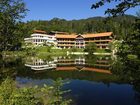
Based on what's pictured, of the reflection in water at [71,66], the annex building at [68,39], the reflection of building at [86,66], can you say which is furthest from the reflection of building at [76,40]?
the reflection of building at [86,66]

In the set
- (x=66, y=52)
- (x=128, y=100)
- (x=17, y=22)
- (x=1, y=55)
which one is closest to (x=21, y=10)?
(x=17, y=22)

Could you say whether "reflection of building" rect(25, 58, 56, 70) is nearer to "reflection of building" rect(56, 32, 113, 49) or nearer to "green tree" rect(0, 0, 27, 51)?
"green tree" rect(0, 0, 27, 51)

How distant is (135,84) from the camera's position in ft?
29.6

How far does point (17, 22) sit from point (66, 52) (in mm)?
111577

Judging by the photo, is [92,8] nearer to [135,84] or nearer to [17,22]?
[135,84]

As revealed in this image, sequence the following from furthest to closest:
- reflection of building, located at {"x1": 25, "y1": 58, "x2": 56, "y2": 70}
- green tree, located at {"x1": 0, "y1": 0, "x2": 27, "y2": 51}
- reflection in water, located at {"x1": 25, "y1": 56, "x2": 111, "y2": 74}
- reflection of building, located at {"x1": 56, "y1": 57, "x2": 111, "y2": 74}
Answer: reflection of building, located at {"x1": 25, "y1": 58, "x2": 56, "y2": 70} → reflection in water, located at {"x1": 25, "y1": 56, "x2": 111, "y2": 74} → reflection of building, located at {"x1": 56, "y1": 57, "x2": 111, "y2": 74} → green tree, located at {"x1": 0, "y1": 0, "x2": 27, "y2": 51}

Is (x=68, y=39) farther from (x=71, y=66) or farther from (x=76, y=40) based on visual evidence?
(x=71, y=66)

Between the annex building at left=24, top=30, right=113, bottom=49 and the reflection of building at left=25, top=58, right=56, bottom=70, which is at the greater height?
the annex building at left=24, top=30, right=113, bottom=49

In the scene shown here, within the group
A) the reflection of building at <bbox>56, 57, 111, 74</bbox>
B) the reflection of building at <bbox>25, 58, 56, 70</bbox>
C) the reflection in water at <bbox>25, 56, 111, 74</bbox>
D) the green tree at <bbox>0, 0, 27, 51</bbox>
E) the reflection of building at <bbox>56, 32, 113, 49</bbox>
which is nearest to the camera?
the green tree at <bbox>0, 0, 27, 51</bbox>

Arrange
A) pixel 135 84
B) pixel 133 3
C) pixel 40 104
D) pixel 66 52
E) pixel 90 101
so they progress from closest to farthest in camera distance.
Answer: pixel 133 3 → pixel 135 84 → pixel 40 104 → pixel 90 101 → pixel 66 52

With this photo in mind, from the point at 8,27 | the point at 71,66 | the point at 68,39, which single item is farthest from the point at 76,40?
the point at 8,27

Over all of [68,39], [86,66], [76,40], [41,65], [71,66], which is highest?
[68,39]

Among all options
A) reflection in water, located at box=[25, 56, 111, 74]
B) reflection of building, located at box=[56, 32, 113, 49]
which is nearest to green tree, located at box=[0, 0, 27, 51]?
Result: reflection in water, located at box=[25, 56, 111, 74]

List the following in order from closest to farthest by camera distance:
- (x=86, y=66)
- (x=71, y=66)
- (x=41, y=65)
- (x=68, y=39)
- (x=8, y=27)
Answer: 1. (x=8, y=27)
2. (x=86, y=66)
3. (x=41, y=65)
4. (x=71, y=66)
5. (x=68, y=39)
